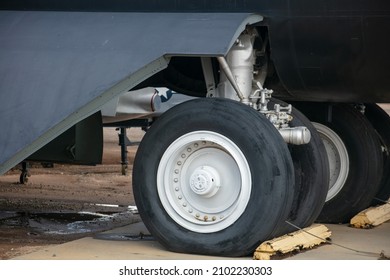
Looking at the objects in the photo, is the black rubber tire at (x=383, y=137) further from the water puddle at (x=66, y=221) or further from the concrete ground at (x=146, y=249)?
the water puddle at (x=66, y=221)

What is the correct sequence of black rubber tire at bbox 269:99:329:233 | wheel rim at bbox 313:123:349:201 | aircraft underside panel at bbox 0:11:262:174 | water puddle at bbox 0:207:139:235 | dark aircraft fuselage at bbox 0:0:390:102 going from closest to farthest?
aircraft underside panel at bbox 0:11:262:174
dark aircraft fuselage at bbox 0:0:390:102
black rubber tire at bbox 269:99:329:233
water puddle at bbox 0:207:139:235
wheel rim at bbox 313:123:349:201

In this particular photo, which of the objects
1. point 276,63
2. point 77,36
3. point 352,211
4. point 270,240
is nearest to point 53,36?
point 77,36

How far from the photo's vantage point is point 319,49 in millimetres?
7984

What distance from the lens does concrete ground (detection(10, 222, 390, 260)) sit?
7.56 meters

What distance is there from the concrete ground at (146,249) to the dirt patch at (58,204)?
1.22 ft

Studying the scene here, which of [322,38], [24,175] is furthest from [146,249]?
[24,175]

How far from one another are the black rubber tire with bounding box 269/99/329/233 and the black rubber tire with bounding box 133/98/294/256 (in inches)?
30.0

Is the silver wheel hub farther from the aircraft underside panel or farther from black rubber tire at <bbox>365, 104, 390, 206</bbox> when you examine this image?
black rubber tire at <bbox>365, 104, 390, 206</bbox>

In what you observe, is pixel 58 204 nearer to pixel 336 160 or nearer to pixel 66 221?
pixel 66 221

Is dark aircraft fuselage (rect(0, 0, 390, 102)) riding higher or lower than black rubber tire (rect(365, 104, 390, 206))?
higher

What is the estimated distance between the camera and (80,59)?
7938 mm

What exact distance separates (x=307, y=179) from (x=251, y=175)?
3.35 ft

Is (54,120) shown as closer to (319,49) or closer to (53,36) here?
(53,36)

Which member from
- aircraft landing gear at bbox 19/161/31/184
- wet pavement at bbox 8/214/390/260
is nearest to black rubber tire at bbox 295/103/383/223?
wet pavement at bbox 8/214/390/260
